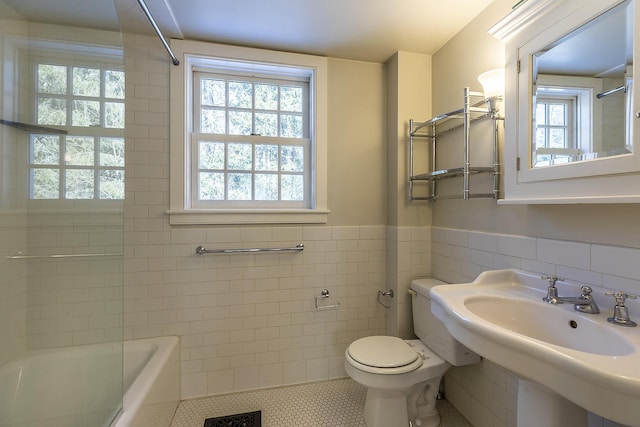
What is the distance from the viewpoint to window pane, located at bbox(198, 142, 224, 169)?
191 cm

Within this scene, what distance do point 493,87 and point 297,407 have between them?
82.0 inches

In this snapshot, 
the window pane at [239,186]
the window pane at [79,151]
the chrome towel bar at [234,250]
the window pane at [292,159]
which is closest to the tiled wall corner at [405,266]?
the chrome towel bar at [234,250]

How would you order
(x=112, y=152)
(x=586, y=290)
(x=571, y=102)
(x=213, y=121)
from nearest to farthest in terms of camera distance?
(x=586, y=290), (x=571, y=102), (x=112, y=152), (x=213, y=121)

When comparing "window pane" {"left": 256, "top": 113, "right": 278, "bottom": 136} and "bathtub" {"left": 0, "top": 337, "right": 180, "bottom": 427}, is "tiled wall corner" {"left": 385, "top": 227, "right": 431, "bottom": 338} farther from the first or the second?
"bathtub" {"left": 0, "top": 337, "right": 180, "bottom": 427}

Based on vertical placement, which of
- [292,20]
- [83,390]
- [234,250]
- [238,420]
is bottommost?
[238,420]

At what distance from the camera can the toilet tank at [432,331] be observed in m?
1.46

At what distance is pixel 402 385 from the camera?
1.40 meters

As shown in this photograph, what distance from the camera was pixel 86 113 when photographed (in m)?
1.43

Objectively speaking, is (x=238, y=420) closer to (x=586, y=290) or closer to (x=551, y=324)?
(x=551, y=324)

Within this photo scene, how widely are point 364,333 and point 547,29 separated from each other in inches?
76.3

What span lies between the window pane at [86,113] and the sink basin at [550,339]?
184cm

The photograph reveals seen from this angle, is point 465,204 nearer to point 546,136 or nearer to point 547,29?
point 546,136

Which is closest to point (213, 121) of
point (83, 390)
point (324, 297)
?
point (324, 297)

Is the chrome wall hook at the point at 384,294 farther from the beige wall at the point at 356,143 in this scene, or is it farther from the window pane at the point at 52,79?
the window pane at the point at 52,79
